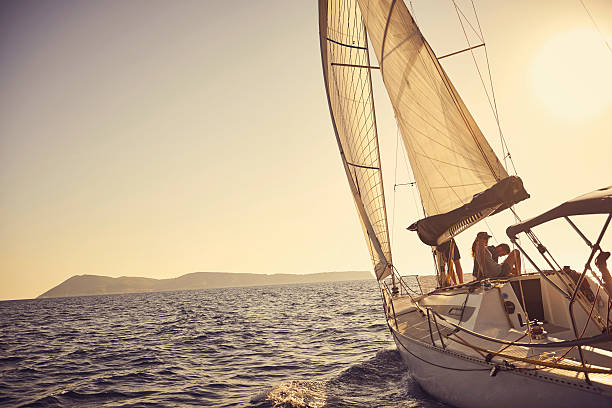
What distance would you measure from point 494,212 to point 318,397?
506cm

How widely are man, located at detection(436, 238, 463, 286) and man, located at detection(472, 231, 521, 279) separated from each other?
1.26m

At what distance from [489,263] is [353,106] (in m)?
6.49

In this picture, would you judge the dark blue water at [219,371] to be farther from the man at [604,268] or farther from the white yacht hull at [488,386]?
the man at [604,268]

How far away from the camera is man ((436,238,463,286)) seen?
31.4ft

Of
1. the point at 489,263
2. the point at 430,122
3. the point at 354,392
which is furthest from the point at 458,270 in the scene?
the point at 354,392

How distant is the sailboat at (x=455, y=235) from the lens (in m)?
4.15

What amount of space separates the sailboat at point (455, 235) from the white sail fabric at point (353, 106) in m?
0.03

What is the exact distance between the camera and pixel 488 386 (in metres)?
4.58

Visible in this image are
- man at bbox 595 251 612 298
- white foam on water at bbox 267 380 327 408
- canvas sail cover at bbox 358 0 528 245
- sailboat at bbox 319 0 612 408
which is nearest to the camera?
sailboat at bbox 319 0 612 408

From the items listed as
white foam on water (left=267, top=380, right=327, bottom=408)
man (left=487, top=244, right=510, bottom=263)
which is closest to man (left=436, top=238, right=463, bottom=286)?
man (left=487, top=244, right=510, bottom=263)

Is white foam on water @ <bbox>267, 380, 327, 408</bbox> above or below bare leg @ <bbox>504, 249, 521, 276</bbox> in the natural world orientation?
below

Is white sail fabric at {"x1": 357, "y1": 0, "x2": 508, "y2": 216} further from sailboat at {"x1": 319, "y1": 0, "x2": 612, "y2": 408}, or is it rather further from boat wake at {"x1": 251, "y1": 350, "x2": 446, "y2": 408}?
boat wake at {"x1": 251, "y1": 350, "x2": 446, "y2": 408}

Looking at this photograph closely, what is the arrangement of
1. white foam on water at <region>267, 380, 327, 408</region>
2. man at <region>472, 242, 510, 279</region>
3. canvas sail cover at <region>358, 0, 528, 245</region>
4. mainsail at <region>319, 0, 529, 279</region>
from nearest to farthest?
white foam on water at <region>267, 380, 327, 408</region> → mainsail at <region>319, 0, 529, 279</region> → canvas sail cover at <region>358, 0, 528, 245</region> → man at <region>472, 242, 510, 279</region>

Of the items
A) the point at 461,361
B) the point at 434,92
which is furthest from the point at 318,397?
the point at 434,92
